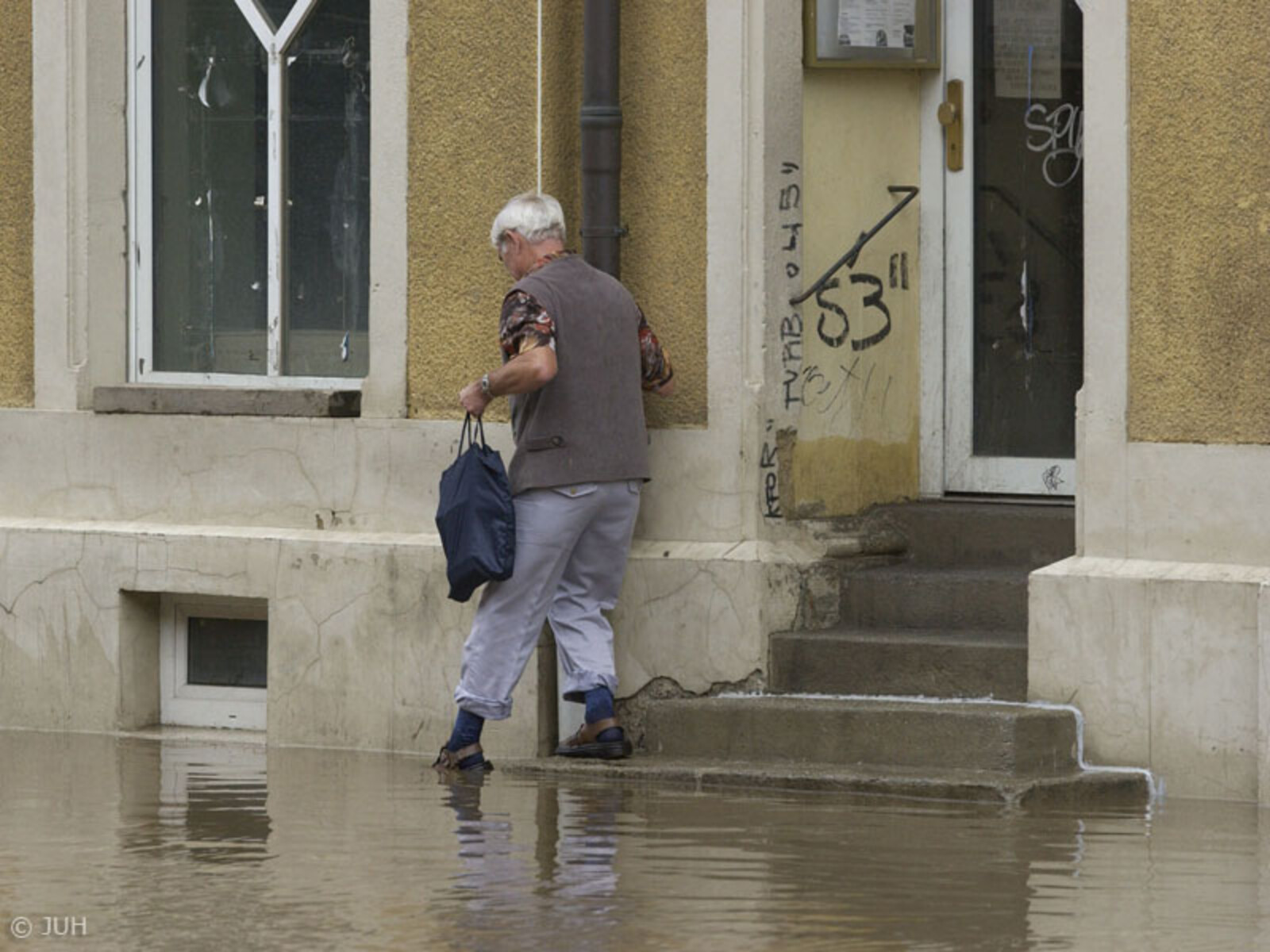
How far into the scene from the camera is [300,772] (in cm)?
881

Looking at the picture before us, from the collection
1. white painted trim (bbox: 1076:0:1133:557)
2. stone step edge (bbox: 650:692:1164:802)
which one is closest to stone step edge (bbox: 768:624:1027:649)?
stone step edge (bbox: 650:692:1164:802)

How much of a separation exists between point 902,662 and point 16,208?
3.79 m

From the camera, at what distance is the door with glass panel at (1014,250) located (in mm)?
9445

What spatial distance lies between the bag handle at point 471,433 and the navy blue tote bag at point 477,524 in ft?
0.38

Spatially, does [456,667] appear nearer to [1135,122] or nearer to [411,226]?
[411,226]

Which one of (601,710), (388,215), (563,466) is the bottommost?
(601,710)

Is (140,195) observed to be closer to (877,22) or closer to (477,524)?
(477,524)

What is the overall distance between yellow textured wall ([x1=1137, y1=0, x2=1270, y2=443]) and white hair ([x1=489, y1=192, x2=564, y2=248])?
1798 millimetres

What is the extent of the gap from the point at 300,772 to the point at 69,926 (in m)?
2.67

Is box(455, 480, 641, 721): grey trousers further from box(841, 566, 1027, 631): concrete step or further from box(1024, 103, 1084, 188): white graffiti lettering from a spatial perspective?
box(1024, 103, 1084, 188): white graffiti lettering

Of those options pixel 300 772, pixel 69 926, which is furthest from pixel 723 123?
pixel 69 926

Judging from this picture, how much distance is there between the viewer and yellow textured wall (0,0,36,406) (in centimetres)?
1009

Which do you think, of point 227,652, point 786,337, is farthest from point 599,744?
point 227,652

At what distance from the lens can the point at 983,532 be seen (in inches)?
364
